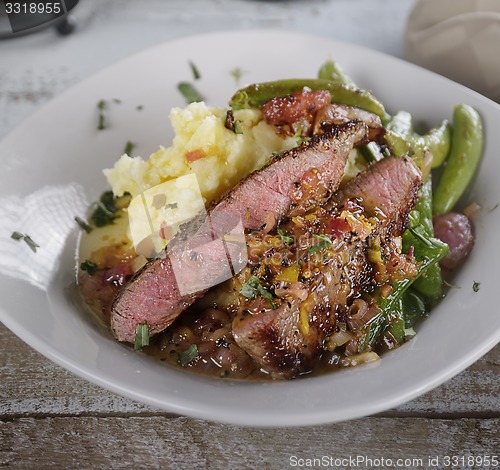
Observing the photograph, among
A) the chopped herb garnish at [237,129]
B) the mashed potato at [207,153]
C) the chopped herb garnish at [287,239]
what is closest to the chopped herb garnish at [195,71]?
the mashed potato at [207,153]

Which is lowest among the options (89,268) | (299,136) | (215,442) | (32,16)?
(215,442)

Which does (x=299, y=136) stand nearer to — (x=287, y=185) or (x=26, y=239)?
(x=287, y=185)

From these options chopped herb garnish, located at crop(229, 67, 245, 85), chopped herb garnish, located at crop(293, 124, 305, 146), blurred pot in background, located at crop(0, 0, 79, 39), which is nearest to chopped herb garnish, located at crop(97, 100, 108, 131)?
chopped herb garnish, located at crop(229, 67, 245, 85)

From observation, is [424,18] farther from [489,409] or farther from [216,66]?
[489,409]

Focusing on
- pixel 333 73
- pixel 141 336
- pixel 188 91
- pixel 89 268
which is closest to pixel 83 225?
pixel 89 268

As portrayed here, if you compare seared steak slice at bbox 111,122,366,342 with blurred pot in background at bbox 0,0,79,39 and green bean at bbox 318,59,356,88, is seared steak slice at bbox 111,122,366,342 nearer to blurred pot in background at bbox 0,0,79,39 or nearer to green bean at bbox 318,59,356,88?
green bean at bbox 318,59,356,88

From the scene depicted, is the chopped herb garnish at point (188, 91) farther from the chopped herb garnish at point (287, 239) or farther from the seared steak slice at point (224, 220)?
the chopped herb garnish at point (287, 239)

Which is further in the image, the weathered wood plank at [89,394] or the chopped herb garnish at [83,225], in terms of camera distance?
the chopped herb garnish at [83,225]
